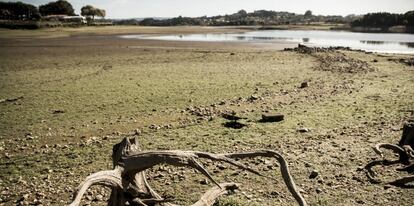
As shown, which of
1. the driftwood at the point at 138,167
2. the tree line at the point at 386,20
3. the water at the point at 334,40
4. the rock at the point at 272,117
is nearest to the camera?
Result: the driftwood at the point at 138,167

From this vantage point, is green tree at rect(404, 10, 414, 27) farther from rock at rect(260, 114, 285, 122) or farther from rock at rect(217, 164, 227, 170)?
rock at rect(217, 164, 227, 170)

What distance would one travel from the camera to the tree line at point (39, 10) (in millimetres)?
131413

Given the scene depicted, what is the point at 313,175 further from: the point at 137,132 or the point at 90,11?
the point at 90,11

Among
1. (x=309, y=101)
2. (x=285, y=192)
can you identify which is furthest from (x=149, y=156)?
(x=309, y=101)

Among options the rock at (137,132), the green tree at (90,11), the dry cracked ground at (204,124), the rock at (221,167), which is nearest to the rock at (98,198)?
the dry cracked ground at (204,124)

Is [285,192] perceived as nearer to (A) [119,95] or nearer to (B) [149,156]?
(B) [149,156]

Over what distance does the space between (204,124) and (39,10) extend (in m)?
162


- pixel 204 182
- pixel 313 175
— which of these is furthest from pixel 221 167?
pixel 313 175

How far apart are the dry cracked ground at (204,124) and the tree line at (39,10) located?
4677 inches

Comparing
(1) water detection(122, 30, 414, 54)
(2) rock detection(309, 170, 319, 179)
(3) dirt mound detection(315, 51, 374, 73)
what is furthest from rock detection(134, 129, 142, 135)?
(1) water detection(122, 30, 414, 54)

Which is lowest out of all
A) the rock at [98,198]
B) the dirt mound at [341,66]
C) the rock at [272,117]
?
the rock at [98,198]

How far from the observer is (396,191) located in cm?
796

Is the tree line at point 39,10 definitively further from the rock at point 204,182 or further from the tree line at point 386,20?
the rock at point 204,182

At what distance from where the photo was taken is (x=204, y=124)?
1341cm
